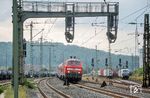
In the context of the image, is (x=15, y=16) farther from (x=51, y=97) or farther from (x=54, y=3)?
(x=54, y=3)

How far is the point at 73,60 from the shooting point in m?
71.0

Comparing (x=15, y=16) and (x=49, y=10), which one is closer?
(x=15, y=16)

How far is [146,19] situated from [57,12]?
32.9 ft

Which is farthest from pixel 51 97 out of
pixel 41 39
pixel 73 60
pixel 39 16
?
pixel 41 39

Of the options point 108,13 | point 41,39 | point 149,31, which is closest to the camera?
point 108,13

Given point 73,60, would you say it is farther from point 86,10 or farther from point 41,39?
point 41,39

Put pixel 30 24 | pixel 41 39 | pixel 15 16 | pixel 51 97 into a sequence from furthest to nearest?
pixel 41 39
pixel 30 24
pixel 51 97
pixel 15 16

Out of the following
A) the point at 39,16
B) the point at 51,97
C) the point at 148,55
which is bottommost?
the point at 51,97

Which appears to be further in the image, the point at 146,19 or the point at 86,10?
the point at 146,19

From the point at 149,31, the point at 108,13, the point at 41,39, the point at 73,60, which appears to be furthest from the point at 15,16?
the point at 41,39

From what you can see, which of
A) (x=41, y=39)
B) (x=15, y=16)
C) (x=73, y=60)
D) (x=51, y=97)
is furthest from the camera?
(x=41, y=39)

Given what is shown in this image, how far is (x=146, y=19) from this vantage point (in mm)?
53094

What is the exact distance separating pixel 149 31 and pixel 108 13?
828 cm

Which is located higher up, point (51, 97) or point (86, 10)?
point (86, 10)
